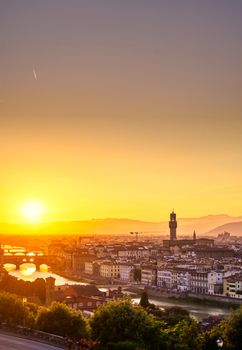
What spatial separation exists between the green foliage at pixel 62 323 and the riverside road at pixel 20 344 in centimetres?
86

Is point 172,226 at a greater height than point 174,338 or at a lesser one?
greater

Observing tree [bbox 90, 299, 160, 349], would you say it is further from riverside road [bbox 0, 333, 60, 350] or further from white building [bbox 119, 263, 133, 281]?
white building [bbox 119, 263, 133, 281]

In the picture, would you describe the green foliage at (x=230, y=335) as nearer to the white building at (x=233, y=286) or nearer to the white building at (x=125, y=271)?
the white building at (x=233, y=286)

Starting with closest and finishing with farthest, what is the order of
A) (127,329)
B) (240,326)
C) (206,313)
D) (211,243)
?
(127,329) < (240,326) < (206,313) < (211,243)

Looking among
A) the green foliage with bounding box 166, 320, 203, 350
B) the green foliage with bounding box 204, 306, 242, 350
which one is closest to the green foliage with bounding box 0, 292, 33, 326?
the green foliage with bounding box 166, 320, 203, 350

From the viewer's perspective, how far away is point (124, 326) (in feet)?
30.8

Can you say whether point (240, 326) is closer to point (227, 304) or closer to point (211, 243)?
point (227, 304)

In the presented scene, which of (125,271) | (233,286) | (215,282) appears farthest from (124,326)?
(125,271)

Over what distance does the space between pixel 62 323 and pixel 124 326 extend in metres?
1.48

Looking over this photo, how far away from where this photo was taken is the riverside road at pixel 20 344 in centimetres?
873

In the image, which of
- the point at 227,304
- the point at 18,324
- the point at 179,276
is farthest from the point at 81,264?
the point at 18,324

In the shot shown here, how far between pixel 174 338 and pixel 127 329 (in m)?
0.75

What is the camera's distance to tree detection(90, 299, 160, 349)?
357 inches

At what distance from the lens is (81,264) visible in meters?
39.1
